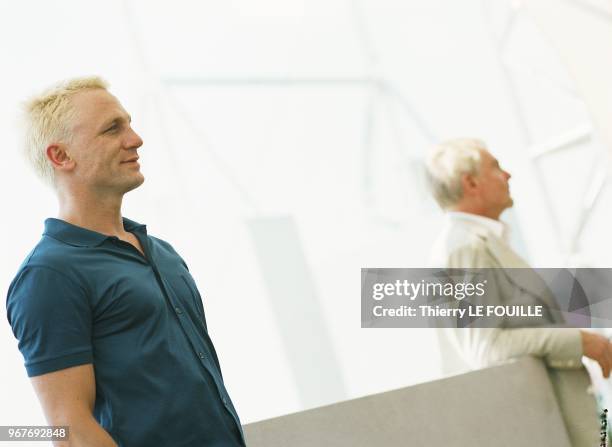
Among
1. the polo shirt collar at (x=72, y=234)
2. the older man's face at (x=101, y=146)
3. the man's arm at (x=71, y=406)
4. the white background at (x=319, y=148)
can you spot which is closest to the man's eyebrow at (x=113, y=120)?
the older man's face at (x=101, y=146)

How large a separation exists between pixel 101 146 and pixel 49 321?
0.38 metres

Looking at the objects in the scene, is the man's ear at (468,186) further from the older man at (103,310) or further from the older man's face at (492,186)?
the older man at (103,310)

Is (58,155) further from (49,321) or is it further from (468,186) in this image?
(468,186)

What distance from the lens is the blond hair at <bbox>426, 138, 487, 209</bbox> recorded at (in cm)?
309

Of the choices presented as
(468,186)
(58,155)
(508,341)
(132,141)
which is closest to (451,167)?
(468,186)

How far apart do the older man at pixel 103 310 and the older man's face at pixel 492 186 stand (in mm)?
1490

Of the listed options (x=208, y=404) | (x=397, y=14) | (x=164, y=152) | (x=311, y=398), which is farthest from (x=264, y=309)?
(x=208, y=404)

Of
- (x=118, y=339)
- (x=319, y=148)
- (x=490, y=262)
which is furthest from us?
(x=319, y=148)

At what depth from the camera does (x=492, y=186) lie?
121 inches

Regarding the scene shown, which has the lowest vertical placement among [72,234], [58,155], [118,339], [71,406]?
[71,406]

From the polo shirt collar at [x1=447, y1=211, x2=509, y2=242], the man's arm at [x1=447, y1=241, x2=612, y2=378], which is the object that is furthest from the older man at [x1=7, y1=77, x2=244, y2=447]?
the polo shirt collar at [x1=447, y1=211, x2=509, y2=242]

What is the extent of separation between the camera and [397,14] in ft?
26.9

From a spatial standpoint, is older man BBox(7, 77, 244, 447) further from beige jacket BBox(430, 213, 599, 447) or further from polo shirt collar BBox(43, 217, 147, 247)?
beige jacket BBox(430, 213, 599, 447)

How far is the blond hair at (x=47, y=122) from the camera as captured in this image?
5.73 feet
